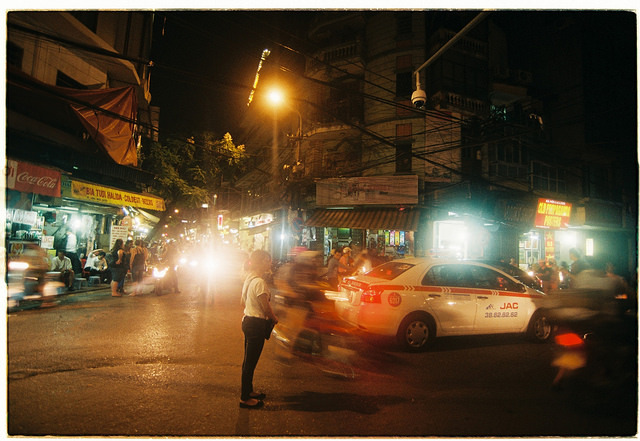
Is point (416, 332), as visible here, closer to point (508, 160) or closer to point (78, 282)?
point (78, 282)

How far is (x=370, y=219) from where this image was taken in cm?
1712

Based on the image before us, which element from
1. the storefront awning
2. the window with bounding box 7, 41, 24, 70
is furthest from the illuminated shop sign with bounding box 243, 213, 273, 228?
the window with bounding box 7, 41, 24, 70

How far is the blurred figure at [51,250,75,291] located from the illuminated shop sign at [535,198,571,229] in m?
19.8

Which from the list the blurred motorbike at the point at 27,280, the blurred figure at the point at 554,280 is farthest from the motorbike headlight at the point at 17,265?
the blurred figure at the point at 554,280

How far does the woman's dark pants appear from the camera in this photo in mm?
3850

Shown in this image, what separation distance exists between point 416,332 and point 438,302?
2.24ft

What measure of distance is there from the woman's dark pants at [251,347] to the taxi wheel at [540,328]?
566cm

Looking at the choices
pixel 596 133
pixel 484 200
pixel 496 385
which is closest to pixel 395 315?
pixel 496 385

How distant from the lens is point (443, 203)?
662 inches

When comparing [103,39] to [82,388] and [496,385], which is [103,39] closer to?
[82,388]

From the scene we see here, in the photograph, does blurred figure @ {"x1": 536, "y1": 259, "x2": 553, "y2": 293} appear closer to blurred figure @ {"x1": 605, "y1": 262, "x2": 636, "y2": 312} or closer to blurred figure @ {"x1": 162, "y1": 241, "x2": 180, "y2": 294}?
blurred figure @ {"x1": 605, "y1": 262, "x2": 636, "y2": 312}

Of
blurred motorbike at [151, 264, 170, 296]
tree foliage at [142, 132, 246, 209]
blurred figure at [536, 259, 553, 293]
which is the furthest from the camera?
tree foliage at [142, 132, 246, 209]

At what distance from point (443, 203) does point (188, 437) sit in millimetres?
15877

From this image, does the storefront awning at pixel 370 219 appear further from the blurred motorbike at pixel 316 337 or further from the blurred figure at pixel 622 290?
the blurred motorbike at pixel 316 337
